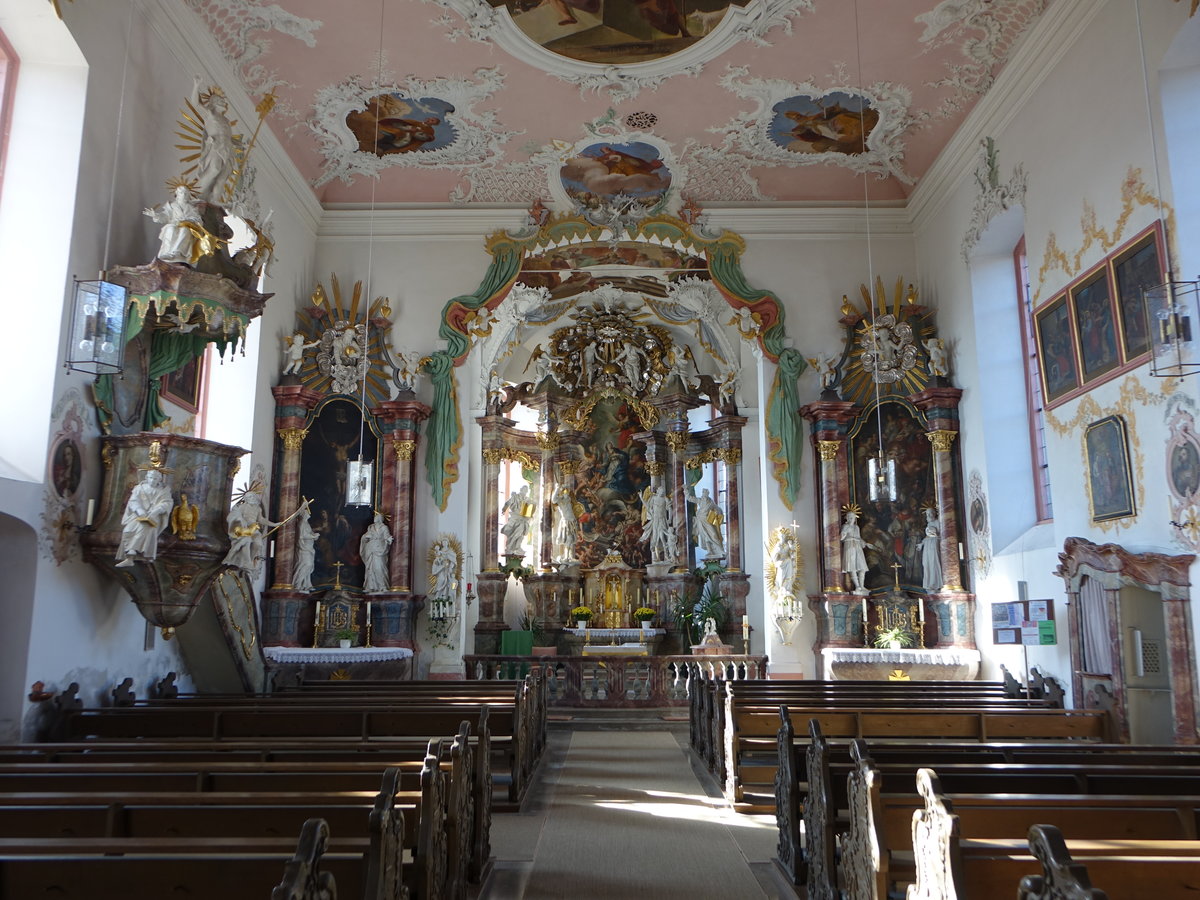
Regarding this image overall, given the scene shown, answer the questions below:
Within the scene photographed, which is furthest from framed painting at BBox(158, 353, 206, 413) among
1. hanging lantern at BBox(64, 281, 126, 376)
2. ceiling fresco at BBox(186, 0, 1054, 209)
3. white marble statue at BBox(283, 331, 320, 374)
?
ceiling fresco at BBox(186, 0, 1054, 209)

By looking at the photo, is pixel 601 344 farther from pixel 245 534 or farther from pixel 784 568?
pixel 245 534

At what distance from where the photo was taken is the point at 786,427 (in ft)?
49.8

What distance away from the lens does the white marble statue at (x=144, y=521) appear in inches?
314

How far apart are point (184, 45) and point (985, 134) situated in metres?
10.5

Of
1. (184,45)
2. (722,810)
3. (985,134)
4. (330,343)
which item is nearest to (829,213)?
(985,134)

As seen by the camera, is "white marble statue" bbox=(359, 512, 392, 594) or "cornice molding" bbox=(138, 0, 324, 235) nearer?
"cornice molding" bbox=(138, 0, 324, 235)

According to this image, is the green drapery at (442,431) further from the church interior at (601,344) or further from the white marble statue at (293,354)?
the white marble statue at (293,354)

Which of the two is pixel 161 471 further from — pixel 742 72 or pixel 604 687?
pixel 742 72

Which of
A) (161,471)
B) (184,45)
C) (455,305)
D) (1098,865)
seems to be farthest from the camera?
(455,305)

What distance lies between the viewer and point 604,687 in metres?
14.4

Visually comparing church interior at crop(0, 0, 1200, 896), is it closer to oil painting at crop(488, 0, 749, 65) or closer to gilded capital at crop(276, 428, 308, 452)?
oil painting at crop(488, 0, 749, 65)

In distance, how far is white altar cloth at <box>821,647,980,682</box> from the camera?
1330cm

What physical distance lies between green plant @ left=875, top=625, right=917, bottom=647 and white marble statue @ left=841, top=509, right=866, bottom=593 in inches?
29.0

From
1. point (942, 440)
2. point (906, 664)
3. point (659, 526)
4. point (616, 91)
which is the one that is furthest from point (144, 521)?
point (659, 526)
